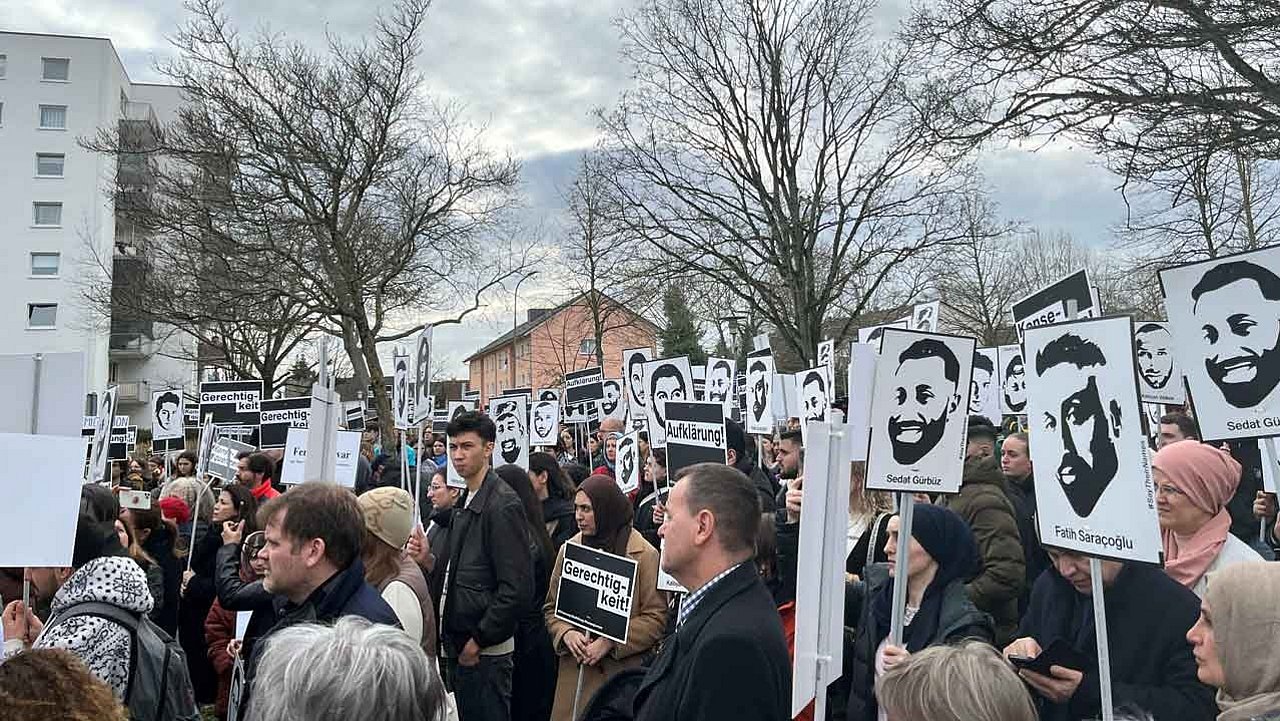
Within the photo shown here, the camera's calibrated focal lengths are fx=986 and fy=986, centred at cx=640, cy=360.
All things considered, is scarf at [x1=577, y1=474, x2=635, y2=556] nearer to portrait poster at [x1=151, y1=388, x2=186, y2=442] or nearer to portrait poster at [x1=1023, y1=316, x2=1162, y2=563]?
portrait poster at [x1=1023, y1=316, x2=1162, y2=563]

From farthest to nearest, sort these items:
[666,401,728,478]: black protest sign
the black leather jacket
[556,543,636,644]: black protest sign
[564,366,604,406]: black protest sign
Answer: [564,366,604,406]: black protest sign < [666,401,728,478]: black protest sign < the black leather jacket < [556,543,636,644]: black protest sign

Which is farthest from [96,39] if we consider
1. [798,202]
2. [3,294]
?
[798,202]

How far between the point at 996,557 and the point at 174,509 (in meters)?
5.84

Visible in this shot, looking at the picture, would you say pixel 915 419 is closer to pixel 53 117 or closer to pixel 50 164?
pixel 50 164

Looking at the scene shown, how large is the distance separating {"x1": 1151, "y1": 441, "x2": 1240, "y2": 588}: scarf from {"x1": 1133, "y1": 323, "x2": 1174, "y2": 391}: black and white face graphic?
17.0 ft

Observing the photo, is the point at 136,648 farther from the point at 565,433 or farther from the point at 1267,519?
the point at 565,433

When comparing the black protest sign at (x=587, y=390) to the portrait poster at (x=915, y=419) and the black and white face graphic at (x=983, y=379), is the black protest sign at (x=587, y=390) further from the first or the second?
the portrait poster at (x=915, y=419)

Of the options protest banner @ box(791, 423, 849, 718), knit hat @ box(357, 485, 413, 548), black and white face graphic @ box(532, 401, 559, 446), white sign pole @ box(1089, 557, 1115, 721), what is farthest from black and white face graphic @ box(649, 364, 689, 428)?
white sign pole @ box(1089, 557, 1115, 721)

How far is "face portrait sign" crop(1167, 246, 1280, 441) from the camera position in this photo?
359 cm

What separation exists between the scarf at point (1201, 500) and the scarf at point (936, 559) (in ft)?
Result: 2.51

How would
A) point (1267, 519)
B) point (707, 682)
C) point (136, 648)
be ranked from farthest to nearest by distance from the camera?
point (1267, 519)
point (136, 648)
point (707, 682)

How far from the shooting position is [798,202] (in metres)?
27.5

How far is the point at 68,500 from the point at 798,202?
25.0 metres

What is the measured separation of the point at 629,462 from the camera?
938 cm
